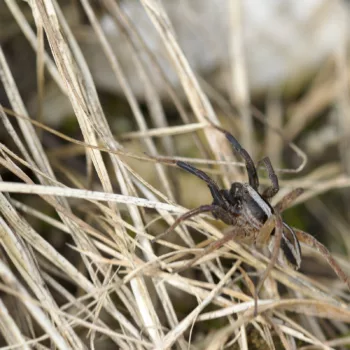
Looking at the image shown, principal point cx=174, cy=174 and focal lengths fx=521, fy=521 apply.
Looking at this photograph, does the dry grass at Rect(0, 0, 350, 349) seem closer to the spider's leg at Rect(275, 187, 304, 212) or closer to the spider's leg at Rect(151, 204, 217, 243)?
the spider's leg at Rect(151, 204, 217, 243)

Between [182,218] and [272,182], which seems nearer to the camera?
[182,218]

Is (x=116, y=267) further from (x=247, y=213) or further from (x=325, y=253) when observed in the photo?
(x=325, y=253)

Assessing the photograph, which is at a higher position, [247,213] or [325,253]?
[247,213]

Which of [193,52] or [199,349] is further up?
[193,52]

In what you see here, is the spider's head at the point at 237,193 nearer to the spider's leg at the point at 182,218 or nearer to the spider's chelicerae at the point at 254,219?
the spider's chelicerae at the point at 254,219

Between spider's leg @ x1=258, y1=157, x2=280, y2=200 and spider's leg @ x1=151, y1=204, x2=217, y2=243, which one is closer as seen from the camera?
spider's leg @ x1=151, y1=204, x2=217, y2=243

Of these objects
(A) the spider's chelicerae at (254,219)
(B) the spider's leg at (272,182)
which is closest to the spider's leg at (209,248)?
(A) the spider's chelicerae at (254,219)

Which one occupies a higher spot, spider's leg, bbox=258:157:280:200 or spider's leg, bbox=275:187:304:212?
spider's leg, bbox=258:157:280:200

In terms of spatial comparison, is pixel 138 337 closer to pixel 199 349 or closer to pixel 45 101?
pixel 199 349

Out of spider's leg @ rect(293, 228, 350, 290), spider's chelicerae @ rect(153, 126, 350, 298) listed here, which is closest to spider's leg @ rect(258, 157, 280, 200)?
spider's chelicerae @ rect(153, 126, 350, 298)

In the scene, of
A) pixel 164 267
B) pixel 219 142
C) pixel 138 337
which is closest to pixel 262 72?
pixel 219 142

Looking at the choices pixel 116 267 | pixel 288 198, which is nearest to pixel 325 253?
pixel 288 198
